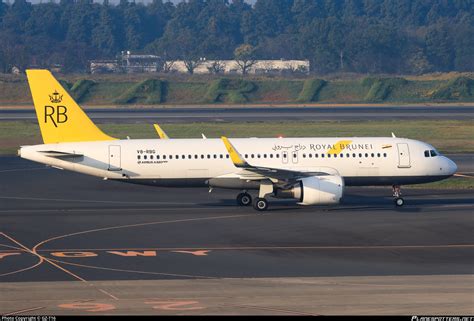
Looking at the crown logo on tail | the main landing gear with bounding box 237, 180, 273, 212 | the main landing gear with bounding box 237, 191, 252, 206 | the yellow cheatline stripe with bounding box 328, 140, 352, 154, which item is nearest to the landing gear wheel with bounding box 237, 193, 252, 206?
the main landing gear with bounding box 237, 191, 252, 206

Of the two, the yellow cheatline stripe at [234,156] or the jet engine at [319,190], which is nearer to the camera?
the jet engine at [319,190]

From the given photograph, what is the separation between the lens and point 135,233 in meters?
42.6

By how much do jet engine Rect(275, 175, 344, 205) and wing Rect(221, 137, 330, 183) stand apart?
106 cm

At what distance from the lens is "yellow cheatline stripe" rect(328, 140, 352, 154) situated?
165 ft

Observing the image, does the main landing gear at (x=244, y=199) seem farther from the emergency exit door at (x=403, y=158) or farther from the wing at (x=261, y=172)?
the emergency exit door at (x=403, y=158)

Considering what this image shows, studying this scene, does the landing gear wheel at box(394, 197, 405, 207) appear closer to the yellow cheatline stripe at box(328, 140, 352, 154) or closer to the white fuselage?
the white fuselage

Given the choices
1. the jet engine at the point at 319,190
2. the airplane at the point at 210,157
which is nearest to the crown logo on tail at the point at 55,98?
the airplane at the point at 210,157

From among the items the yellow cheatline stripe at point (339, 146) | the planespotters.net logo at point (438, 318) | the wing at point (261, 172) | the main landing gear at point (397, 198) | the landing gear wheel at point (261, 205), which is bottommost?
the planespotters.net logo at point (438, 318)

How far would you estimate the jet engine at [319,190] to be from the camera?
47.1 meters

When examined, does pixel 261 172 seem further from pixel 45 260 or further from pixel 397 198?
pixel 45 260

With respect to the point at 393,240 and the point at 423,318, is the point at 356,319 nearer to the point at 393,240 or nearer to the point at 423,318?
the point at 423,318

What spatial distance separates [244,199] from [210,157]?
3.23 m

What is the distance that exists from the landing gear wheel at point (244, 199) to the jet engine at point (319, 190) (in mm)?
4279

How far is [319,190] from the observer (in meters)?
47.1
